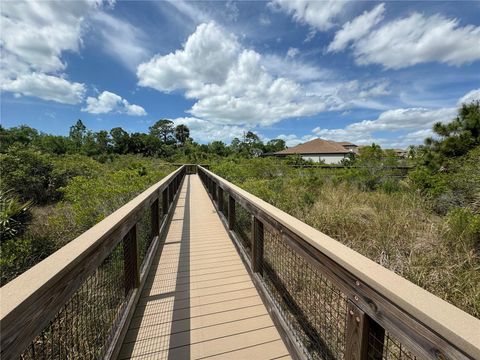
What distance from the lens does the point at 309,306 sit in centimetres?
243

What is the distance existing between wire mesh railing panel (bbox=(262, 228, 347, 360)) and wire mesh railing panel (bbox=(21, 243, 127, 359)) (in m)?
1.36

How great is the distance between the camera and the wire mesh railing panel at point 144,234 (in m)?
2.98

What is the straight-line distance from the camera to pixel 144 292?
252 centimetres

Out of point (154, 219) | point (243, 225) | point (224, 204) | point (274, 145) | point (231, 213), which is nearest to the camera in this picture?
point (154, 219)

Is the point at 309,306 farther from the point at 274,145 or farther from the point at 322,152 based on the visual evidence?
the point at 274,145

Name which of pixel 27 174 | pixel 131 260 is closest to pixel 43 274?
pixel 131 260

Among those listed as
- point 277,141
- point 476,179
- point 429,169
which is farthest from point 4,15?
Answer: point 277,141

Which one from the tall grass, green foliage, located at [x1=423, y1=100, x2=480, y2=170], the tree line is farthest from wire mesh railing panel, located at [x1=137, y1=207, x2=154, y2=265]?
the tree line

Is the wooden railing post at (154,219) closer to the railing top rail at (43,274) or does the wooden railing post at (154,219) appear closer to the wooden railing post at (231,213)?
the wooden railing post at (231,213)

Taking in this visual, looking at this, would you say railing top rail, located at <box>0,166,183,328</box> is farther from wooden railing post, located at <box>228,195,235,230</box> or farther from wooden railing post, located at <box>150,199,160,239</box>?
wooden railing post, located at <box>228,195,235,230</box>

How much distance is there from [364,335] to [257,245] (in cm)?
165

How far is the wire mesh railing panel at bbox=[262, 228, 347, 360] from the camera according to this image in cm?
183

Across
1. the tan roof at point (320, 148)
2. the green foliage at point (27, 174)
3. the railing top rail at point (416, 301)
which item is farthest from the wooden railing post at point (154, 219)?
the tan roof at point (320, 148)

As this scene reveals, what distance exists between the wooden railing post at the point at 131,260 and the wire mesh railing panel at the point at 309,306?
1.26 m
